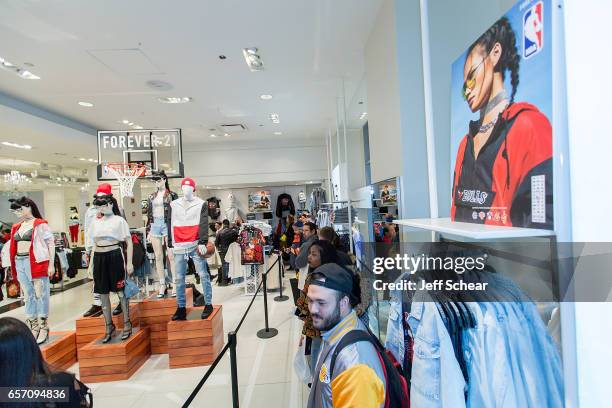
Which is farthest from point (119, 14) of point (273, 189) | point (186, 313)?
point (273, 189)

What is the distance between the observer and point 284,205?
33.7ft

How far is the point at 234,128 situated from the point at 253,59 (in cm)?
388

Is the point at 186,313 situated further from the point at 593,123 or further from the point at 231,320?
the point at 593,123

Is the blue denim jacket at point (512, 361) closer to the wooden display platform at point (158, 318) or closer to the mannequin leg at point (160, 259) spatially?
the wooden display platform at point (158, 318)

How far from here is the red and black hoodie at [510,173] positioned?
95 cm

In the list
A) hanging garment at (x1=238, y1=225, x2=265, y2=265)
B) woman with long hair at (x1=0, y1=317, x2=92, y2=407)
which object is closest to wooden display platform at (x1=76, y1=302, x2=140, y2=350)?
hanging garment at (x1=238, y1=225, x2=265, y2=265)

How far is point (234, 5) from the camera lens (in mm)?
2914

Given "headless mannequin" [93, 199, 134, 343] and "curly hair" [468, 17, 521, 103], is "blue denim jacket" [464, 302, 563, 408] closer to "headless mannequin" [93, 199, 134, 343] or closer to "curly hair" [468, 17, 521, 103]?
"curly hair" [468, 17, 521, 103]

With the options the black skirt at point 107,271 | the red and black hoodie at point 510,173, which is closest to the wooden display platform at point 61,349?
the black skirt at point 107,271

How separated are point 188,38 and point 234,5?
0.84 metres

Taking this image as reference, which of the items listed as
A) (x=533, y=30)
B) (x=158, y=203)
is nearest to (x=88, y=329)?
(x=158, y=203)

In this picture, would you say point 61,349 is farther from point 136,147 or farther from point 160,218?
point 136,147

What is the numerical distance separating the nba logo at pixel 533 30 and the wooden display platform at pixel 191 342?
3717 millimetres

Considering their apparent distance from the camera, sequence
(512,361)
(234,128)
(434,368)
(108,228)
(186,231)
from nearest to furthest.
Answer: (512,361) < (434,368) < (108,228) < (186,231) < (234,128)
